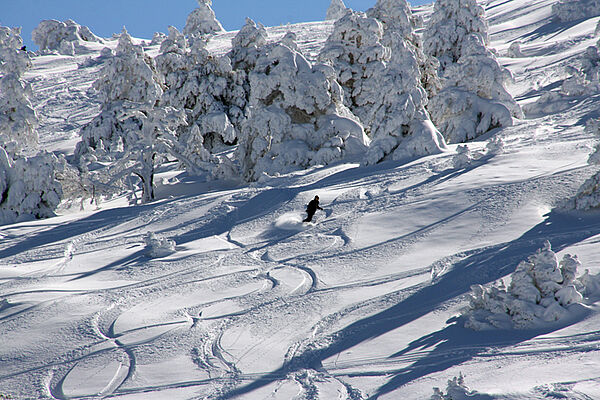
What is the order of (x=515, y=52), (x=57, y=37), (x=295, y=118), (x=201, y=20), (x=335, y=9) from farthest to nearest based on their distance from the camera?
1. (x=335, y=9)
2. (x=57, y=37)
3. (x=201, y=20)
4. (x=515, y=52)
5. (x=295, y=118)

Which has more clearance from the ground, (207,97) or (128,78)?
(128,78)

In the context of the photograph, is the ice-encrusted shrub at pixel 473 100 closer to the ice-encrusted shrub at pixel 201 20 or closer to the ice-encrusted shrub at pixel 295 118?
the ice-encrusted shrub at pixel 295 118

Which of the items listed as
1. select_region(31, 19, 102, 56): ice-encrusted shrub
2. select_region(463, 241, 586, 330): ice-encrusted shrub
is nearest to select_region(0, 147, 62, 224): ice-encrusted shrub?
select_region(463, 241, 586, 330): ice-encrusted shrub

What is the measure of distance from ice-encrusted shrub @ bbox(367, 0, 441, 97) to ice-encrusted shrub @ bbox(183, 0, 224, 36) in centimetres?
3911

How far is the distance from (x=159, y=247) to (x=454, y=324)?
8225 mm

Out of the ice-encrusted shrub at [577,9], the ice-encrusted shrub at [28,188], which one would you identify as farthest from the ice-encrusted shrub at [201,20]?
the ice-encrusted shrub at [28,188]

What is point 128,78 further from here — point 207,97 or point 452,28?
point 452,28

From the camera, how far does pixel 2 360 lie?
29.7 ft

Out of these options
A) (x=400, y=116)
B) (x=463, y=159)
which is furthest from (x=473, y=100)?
(x=463, y=159)

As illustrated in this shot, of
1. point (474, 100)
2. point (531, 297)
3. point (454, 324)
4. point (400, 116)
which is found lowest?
point (454, 324)

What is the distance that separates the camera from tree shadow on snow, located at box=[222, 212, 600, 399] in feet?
24.6

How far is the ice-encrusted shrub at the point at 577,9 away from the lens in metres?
51.5

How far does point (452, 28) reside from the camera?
3509 cm

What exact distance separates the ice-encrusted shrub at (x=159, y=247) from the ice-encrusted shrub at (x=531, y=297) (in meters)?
8.16
